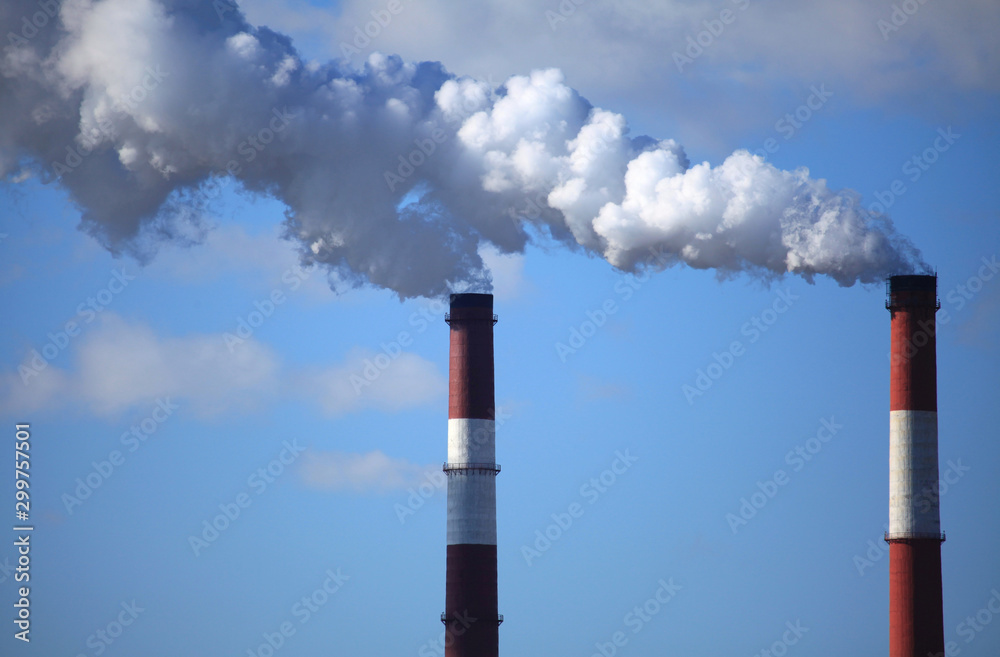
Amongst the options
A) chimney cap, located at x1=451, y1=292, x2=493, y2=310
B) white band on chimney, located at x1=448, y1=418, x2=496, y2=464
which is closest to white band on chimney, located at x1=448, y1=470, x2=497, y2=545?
white band on chimney, located at x1=448, y1=418, x2=496, y2=464

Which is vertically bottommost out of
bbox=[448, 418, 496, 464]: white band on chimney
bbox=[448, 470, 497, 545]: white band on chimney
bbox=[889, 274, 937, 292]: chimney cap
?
bbox=[448, 470, 497, 545]: white band on chimney

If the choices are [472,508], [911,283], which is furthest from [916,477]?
[472,508]

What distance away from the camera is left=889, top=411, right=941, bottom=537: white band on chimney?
46156mm

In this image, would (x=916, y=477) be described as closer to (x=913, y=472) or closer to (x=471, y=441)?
(x=913, y=472)

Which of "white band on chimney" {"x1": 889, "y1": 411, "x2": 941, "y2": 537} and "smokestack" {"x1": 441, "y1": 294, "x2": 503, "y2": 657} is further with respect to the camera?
"smokestack" {"x1": 441, "y1": 294, "x2": 503, "y2": 657}

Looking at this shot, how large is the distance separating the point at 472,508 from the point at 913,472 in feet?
36.5

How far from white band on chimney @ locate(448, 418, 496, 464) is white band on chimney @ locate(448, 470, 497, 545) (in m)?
0.34

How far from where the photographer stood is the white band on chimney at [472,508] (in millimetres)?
48062

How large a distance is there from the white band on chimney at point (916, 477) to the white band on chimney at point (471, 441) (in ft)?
34.0

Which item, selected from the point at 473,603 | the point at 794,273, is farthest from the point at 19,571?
the point at 794,273

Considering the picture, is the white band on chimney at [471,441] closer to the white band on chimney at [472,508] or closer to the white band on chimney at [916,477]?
the white band on chimney at [472,508]

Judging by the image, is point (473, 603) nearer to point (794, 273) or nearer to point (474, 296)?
point (474, 296)

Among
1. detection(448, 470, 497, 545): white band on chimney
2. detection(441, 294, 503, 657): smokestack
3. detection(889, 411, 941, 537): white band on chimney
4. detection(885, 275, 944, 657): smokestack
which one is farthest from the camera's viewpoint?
detection(448, 470, 497, 545): white band on chimney

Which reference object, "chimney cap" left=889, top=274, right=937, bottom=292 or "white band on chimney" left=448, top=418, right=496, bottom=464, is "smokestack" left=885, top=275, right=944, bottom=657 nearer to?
"chimney cap" left=889, top=274, right=937, bottom=292
